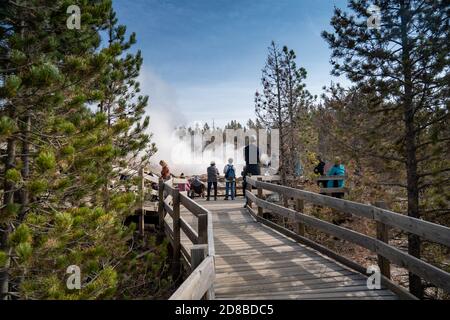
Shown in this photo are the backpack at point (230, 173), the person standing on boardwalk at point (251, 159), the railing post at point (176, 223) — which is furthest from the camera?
the backpack at point (230, 173)

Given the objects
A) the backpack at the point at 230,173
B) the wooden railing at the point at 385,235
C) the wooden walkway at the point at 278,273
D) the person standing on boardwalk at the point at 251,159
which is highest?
the person standing on boardwalk at the point at 251,159

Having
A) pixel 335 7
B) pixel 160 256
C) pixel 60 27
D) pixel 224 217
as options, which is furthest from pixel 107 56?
pixel 224 217

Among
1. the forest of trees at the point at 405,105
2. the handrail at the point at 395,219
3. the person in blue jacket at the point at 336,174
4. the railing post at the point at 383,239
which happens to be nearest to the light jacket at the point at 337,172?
the person in blue jacket at the point at 336,174

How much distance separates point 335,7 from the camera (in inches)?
299

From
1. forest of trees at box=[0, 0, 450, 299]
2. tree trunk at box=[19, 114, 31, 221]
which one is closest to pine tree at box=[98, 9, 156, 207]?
forest of trees at box=[0, 0, 450, 299]

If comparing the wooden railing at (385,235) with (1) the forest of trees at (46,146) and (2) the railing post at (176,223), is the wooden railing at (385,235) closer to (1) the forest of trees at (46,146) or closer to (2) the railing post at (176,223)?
(2) the railing post at (176,223)

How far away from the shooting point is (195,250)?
114 inches

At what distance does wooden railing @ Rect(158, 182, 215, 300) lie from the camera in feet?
7.74

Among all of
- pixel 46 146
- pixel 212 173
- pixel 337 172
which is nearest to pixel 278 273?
pixel 46 146

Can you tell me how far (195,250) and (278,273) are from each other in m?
2.78

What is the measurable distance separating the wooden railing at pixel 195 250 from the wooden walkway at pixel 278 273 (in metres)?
0.60

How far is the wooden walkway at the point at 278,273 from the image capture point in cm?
446

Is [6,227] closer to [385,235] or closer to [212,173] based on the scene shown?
[385,235]

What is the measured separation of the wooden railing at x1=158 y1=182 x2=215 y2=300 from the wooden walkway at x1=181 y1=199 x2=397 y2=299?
0.60 meters
